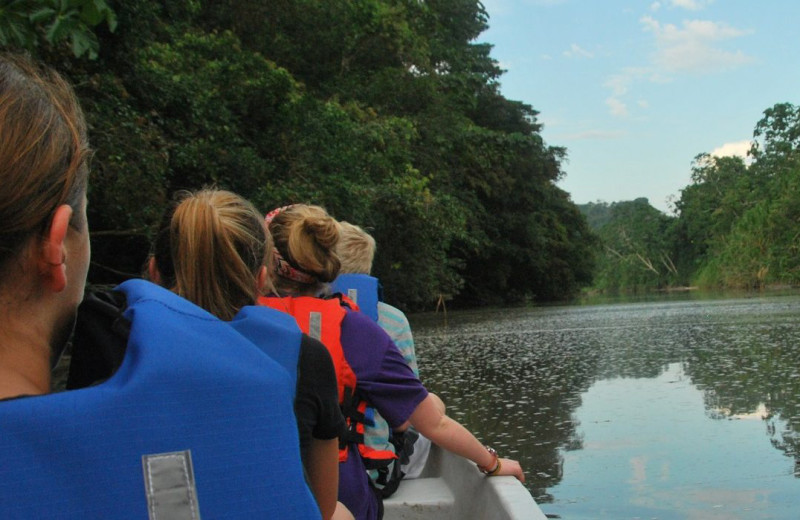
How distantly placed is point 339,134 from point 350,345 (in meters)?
14.6

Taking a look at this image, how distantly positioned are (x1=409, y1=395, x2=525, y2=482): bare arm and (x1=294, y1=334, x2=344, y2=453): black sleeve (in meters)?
1.13

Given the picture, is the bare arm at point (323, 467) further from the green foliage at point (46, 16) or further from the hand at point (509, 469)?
the green foliage at point (46, 16)

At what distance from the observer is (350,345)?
7.83 ft

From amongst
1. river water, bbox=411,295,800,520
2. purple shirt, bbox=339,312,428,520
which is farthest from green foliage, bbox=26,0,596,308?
river water, bbox=411,295,800,520

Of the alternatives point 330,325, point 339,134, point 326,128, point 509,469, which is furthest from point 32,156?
point 339,134

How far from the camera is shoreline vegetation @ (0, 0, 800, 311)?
10.7m

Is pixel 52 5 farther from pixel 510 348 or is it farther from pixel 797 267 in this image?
pixel 797 267

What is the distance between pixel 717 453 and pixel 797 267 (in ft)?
156

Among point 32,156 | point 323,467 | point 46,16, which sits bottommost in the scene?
point 323,467

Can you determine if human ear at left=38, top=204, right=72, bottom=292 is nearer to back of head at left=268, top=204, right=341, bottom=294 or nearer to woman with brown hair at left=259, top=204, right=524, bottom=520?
woman with brown hair at left=259, top=204, right=524, bottom=520

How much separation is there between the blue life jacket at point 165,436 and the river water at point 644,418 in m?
3.50

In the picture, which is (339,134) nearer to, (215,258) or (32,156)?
(215,258)

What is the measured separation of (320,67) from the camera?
901 inches

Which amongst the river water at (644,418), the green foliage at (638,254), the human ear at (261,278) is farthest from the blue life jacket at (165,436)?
the green foliage at (638,254)
